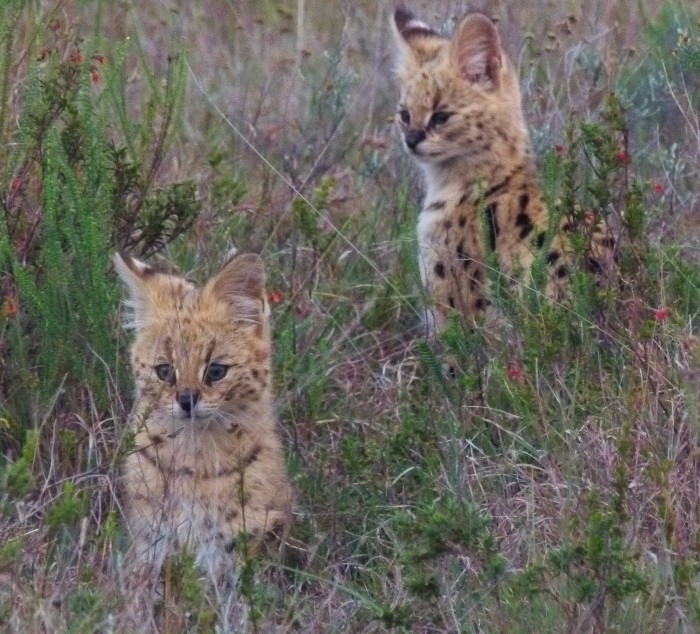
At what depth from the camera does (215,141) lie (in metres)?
7.89

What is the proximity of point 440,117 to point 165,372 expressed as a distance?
2102mm

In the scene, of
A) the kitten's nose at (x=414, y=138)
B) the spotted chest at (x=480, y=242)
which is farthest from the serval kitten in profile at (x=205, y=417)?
the kitten's nose at (x=414, y=138)

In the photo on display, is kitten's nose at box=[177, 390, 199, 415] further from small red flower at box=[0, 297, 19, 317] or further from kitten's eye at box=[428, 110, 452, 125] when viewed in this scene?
kitten's eye at box=[428, 110, 452, 125]

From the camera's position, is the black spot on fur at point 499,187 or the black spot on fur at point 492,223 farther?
the black spot on fur at point 499,187

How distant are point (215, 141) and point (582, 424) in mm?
3197

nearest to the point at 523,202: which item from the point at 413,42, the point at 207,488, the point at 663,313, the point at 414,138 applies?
the point at 414,138

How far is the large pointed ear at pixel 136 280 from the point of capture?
5.34 metres

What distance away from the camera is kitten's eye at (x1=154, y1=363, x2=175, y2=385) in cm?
517

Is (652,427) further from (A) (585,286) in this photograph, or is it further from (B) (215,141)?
(B) (215,141)

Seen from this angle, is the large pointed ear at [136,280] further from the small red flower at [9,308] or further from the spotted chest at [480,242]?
the spotted chest at [480,242]

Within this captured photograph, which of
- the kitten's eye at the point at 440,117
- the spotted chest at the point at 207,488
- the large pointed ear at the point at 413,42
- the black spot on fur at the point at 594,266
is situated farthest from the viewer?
the large pointed ear at the point at 413,42

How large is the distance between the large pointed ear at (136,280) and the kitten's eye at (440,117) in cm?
176

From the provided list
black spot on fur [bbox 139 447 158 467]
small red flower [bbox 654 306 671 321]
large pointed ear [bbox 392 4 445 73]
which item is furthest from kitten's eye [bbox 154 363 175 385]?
large pointed ear [bbox 392 4 445 73]

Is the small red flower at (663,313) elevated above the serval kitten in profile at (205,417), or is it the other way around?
the small red flower at (663,313)
